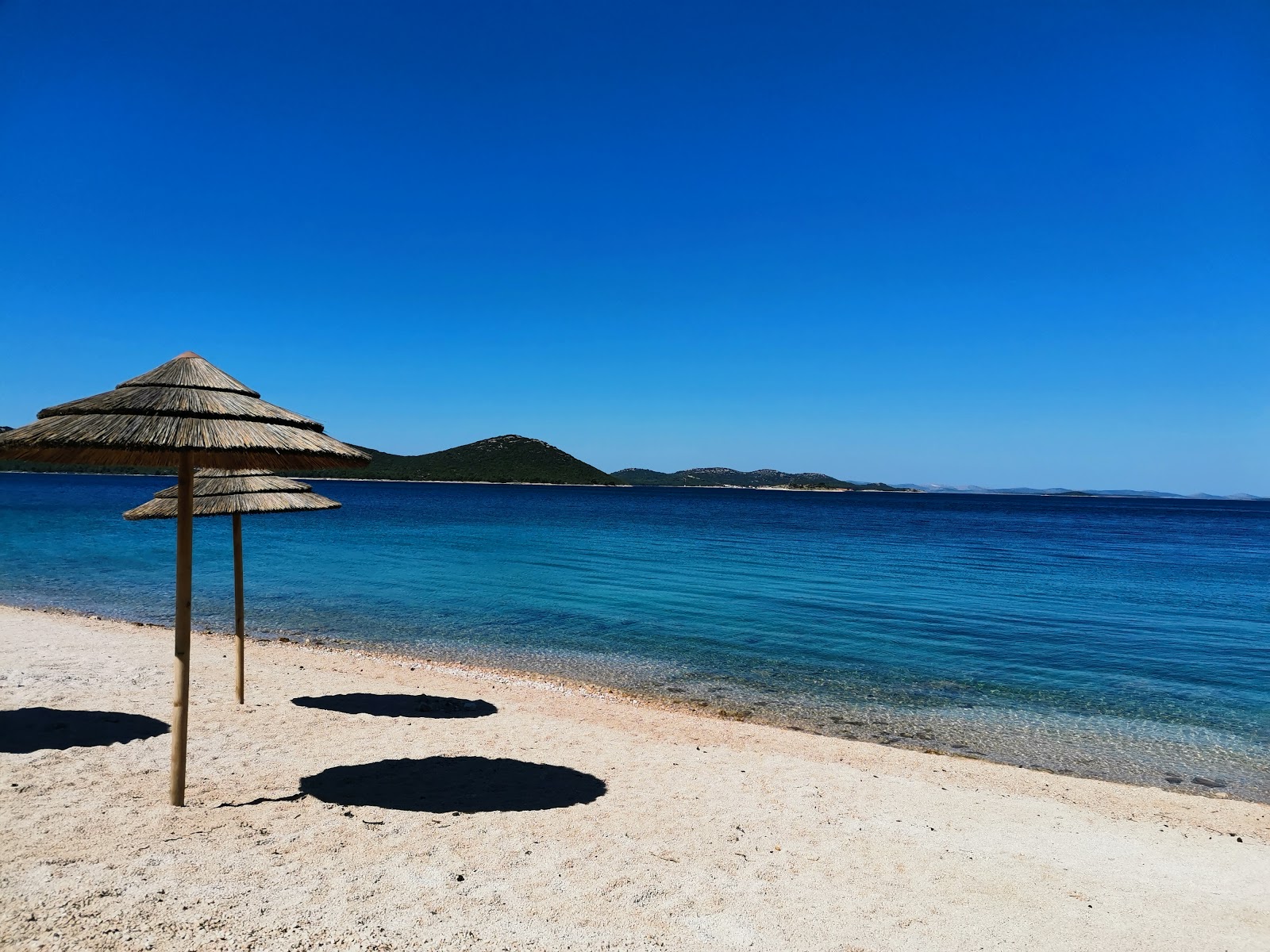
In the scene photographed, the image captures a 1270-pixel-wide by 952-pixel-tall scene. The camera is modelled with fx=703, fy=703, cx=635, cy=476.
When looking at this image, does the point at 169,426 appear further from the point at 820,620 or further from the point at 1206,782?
the point at 820,620

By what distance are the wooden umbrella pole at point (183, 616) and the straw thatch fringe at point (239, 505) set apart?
3.23 metres

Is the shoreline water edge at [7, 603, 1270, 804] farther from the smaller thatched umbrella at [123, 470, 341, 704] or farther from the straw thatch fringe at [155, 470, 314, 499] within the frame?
the straw thatch fringe at [155, 470, 314, 499]

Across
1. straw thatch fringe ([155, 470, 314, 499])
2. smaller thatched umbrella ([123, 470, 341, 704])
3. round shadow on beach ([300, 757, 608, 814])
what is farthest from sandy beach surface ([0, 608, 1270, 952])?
straw thatch fringe ([155, 470, 314, 499])

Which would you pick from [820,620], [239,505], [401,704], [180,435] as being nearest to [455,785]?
[401,704]

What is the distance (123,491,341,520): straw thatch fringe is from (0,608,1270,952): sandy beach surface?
2.32 meters

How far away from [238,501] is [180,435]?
4279 mm

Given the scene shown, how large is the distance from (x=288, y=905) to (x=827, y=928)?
3208 millimetres

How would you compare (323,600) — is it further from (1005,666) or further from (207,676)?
(1005,666)

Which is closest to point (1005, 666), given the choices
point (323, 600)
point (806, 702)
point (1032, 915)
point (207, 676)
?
point (806, 702)

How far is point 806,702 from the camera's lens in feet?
36.0

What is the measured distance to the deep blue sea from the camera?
10242 millimetres

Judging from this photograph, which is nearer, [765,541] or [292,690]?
[292,690]

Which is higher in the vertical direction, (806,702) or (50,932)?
(50,932)

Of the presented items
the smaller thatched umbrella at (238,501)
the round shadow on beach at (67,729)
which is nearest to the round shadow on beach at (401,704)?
the smaller thatched umbrella at (238,501)
